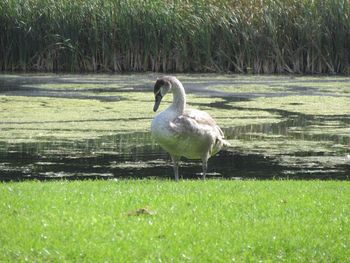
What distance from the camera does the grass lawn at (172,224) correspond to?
6.15 meters

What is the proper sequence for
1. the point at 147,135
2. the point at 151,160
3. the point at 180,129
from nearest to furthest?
the point at 180,129
the point at 151,160
the point at 147,135

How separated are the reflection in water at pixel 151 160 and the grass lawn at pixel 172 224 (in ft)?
9.01

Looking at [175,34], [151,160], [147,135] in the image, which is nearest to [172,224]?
[151,160]

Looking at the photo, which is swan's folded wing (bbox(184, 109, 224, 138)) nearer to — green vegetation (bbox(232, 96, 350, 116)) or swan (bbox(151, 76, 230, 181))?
swan (bbox(151, 76, 230, 181))

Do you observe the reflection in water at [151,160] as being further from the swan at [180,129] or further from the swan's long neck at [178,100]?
the swan's long neck at [178,100]

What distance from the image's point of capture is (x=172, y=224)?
22.4 ft

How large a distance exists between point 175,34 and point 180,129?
47.7 ft

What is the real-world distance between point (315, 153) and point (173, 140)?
3.72 m

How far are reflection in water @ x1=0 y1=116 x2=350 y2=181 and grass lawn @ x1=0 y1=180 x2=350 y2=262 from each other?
274cm

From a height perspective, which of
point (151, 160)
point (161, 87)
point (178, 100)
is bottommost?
point (151, 160)

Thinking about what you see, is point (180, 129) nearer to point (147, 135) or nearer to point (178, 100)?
point (178, 100)

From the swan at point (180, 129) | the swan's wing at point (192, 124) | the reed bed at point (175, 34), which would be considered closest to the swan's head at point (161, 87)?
the swan at point (180, 129)

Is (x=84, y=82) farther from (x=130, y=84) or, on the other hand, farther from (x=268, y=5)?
(x=268, y=5)

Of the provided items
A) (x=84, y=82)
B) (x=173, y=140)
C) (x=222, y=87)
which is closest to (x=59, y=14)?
(x=84, y=82)
